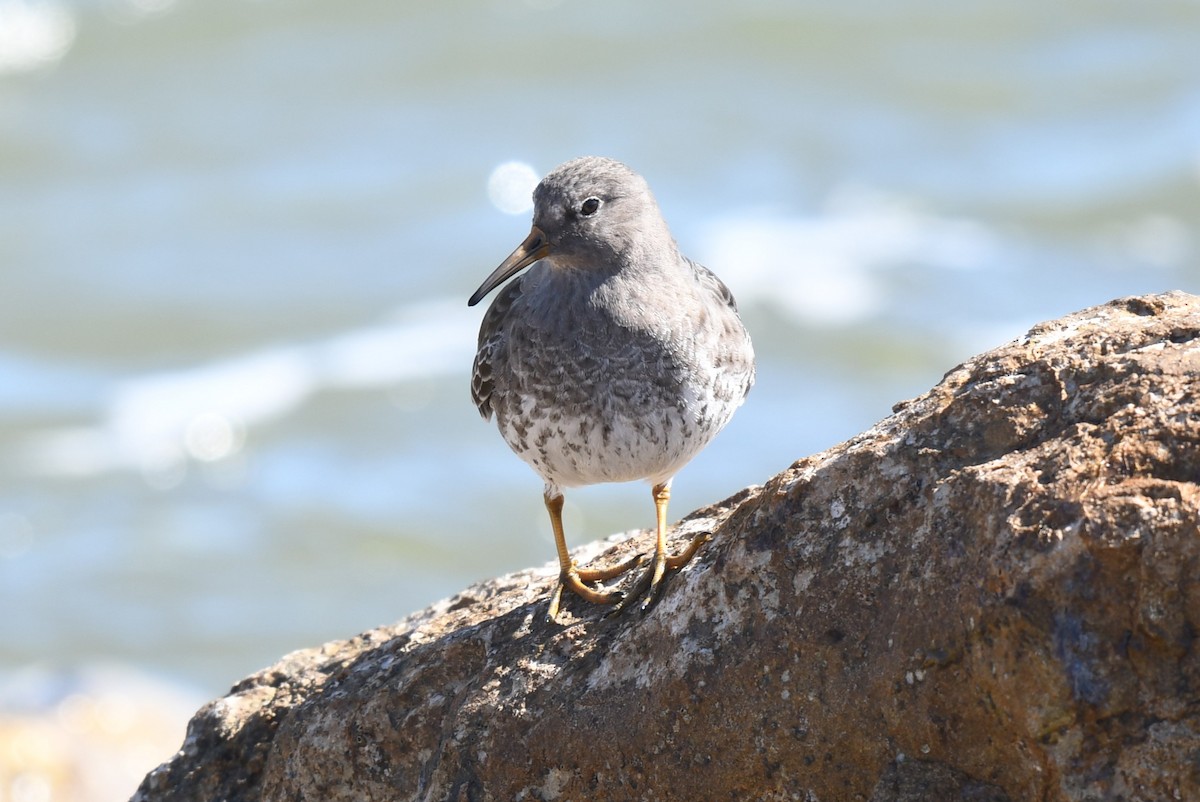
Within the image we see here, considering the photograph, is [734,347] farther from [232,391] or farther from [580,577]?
[232,391]

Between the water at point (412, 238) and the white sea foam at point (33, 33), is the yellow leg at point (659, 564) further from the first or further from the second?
the white sea foam at point (33, 33)

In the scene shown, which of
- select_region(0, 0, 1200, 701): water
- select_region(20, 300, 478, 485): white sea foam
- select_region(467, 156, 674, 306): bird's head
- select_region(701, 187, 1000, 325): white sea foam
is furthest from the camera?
select_region(701, 187, 1000, 325): white sea foam

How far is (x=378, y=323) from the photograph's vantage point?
1473 cm

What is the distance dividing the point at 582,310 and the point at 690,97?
497 inches

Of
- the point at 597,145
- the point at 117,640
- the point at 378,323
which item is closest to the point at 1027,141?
the point at 597,145

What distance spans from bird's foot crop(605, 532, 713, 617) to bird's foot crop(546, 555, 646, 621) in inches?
3.5

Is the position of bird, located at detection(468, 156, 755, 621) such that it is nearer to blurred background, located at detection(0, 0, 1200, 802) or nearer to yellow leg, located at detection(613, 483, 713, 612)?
yellow leg, located at detection(613, 483, 713, 612)

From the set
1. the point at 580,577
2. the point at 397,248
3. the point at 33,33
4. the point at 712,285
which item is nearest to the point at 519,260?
the point at 712,285

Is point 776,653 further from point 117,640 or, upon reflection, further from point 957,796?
point 117,640

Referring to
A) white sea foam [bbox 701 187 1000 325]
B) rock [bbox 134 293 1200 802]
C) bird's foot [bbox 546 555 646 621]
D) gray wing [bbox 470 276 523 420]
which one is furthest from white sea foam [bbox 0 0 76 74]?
rock [bbox 134 293 1200 802]

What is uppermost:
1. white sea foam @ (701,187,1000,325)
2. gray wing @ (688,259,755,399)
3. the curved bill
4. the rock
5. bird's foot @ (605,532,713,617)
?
white sea foam @ (701,187,1000,325)

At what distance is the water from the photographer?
12.1 meters

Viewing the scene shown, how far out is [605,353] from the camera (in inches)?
223

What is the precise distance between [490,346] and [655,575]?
1.36 metres
